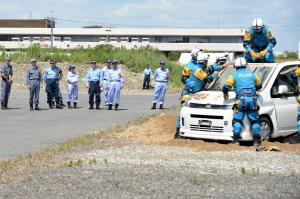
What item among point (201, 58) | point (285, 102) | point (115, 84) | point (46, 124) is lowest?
point (46, 124)

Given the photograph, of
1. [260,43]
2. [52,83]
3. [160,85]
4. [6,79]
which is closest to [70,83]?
[52,83]

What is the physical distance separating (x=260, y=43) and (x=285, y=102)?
2328 millimetres

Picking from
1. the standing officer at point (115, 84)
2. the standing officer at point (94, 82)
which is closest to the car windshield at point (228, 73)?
the standing officer at point (115, 84)

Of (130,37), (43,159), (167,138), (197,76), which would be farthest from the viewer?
(130,37)

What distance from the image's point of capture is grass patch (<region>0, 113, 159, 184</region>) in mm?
9871

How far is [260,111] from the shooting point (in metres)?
13.0

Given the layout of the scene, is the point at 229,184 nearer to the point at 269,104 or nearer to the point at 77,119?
the point at 269,104

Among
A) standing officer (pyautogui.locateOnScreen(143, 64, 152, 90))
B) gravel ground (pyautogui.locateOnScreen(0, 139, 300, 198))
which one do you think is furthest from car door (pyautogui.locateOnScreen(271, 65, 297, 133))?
standing officer (pyautogui.locateOnScreen(143, 64, 152, 90))

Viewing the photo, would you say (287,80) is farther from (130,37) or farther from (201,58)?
(130,37)

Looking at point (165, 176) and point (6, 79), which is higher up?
point (6, 79)

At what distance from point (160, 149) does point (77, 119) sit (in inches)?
326

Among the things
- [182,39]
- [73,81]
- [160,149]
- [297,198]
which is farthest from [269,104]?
[182,39]

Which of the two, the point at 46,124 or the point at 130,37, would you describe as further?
the point at 130,37

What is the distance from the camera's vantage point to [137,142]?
545 inches
